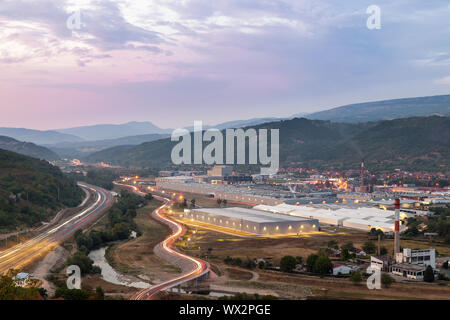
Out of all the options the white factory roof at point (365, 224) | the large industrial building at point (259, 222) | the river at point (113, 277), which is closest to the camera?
the river at point (113, 277)

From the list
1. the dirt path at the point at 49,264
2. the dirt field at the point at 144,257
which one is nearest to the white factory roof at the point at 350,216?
the dirt field at the point at 144,257

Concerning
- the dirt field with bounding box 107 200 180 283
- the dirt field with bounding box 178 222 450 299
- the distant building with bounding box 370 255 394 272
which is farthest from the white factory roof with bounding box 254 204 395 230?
the dirt field with bounding box 107 200 180 283

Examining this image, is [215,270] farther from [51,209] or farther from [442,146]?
[442,146]

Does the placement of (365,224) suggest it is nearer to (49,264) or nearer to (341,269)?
(341,269)

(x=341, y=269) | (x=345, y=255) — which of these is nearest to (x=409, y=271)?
(x=341, y=269)

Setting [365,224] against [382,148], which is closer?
[365,224]

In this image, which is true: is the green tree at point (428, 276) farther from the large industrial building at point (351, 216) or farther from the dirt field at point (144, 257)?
the large industrial building at point (351, 216)
